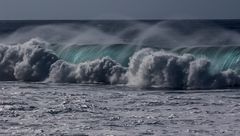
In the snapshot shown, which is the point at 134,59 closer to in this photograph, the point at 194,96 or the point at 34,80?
the point at 34,80

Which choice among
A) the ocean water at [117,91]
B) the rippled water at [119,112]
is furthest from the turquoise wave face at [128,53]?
the rippled water at [119,112]

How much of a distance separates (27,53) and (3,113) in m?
15.9

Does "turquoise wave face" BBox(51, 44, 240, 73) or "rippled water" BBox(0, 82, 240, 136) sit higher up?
"turquoise wave face" BBox(51, 44, 240, 73)

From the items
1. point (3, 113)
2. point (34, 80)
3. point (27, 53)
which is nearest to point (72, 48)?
point (27, 53)

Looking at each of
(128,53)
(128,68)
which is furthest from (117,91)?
(128,53)

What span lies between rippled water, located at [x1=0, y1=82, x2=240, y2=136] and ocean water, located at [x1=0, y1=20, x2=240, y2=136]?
0.9 inches

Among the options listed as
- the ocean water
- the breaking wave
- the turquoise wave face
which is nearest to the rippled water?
the ocean water

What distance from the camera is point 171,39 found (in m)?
44.9

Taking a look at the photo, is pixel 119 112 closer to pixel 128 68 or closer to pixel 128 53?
pixel 128 68

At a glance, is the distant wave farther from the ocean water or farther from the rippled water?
the rippled water

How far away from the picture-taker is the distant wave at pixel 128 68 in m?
26.2

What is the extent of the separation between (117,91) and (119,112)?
18.7 ft

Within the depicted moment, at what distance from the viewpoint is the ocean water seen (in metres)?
15.4

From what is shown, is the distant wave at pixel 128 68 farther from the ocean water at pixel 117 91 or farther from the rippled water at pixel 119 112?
the rippled water at pixel 119 112
